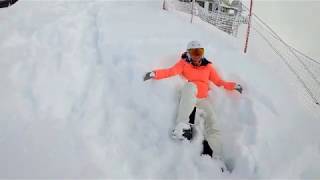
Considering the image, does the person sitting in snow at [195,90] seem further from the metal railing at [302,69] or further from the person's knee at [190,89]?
the metal railing at [302,69]

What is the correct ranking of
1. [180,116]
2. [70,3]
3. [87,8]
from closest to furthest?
[180,116] < [87,8] < [70,3]

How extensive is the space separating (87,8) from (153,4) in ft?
7.00

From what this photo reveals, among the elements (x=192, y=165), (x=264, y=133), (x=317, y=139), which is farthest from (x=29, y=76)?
(x=317, y=139)

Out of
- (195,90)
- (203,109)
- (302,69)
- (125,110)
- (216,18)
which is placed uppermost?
(195,90)

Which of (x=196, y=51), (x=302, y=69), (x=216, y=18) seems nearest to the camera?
(x=196, y=51)

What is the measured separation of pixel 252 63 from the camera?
23.3 feet

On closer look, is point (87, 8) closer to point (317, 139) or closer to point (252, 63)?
point (252, 63)

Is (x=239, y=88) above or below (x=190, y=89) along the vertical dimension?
below

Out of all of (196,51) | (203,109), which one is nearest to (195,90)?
(203,109)

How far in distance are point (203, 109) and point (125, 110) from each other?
1.02 m

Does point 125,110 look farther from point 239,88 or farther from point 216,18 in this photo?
point 216,18

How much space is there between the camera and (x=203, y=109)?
5.50 meters

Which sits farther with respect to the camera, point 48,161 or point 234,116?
point 234,116

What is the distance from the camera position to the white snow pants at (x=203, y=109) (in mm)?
5102
